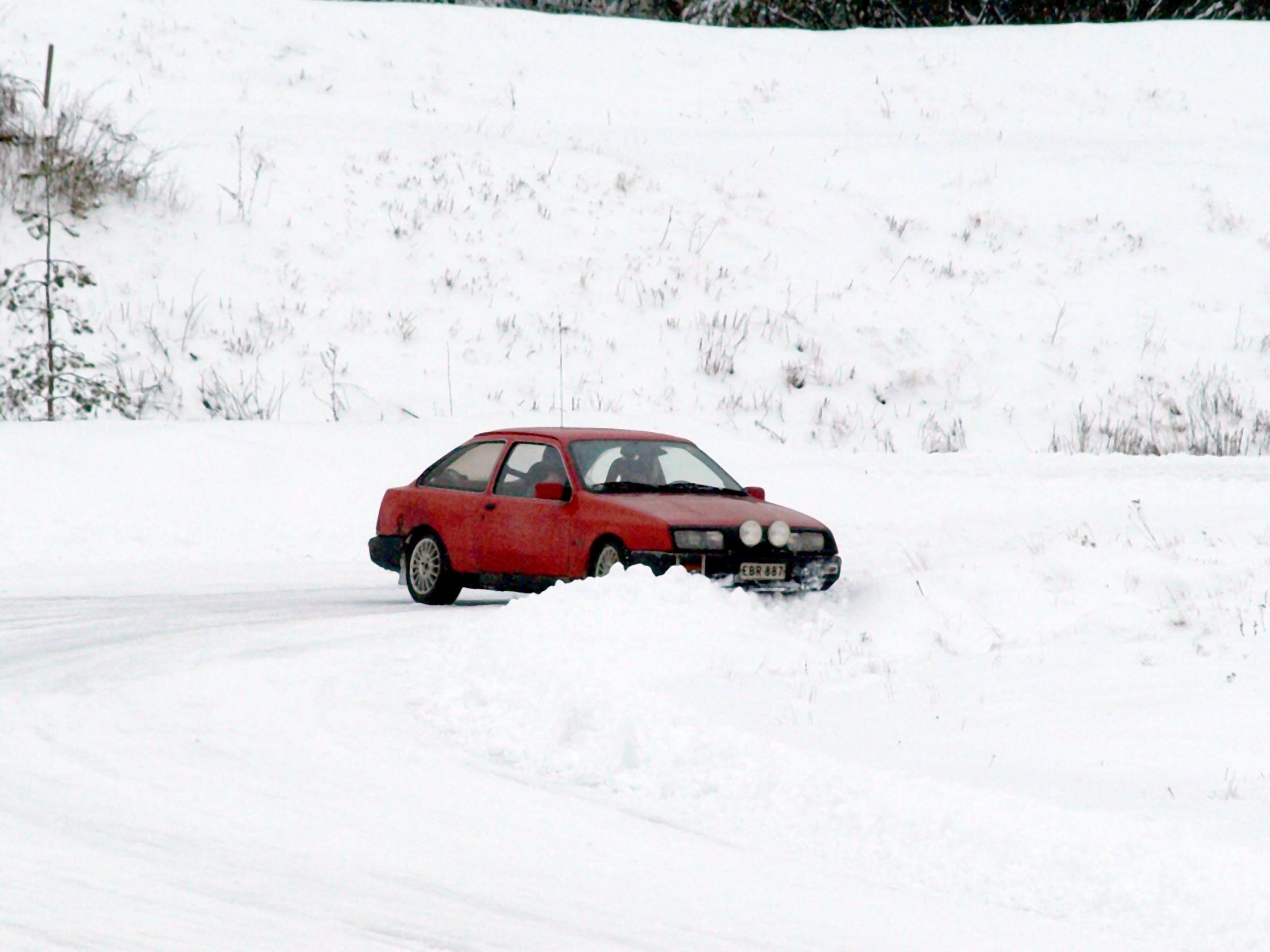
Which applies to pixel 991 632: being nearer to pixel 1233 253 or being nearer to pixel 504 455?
Answer: pixel 504 455

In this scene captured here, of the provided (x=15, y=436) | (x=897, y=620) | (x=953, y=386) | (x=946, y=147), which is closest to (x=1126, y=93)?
Answer: (x=946, y=147)

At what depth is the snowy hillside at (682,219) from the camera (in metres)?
26.1

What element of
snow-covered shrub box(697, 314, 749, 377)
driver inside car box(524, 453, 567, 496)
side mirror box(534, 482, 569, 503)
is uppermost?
snow-covered shrub box(697, 314, 749, 377)

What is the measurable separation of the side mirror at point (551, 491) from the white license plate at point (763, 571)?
1552mm

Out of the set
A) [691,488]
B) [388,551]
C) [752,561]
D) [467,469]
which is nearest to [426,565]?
[388,551]

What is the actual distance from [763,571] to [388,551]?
3608 mm

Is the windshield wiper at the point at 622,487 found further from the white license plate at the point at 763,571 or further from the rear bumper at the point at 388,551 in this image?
the rear bumper at the point at 388,551

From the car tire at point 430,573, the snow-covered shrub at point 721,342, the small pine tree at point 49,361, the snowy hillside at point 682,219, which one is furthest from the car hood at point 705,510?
the snow-covered shrub at point 721,342

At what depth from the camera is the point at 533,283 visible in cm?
2870

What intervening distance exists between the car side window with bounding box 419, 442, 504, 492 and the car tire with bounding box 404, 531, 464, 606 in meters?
0.45

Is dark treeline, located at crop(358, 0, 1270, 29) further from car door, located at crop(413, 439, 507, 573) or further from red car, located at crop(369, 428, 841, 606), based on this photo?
red car, located at crop(369, 428, 841, 606)

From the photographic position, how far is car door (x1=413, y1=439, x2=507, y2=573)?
1239 centimetres

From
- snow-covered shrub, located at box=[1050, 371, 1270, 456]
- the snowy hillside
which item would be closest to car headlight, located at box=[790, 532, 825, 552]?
the snowy hillside

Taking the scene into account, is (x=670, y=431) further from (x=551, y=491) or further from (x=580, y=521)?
(x=580, y=521)
